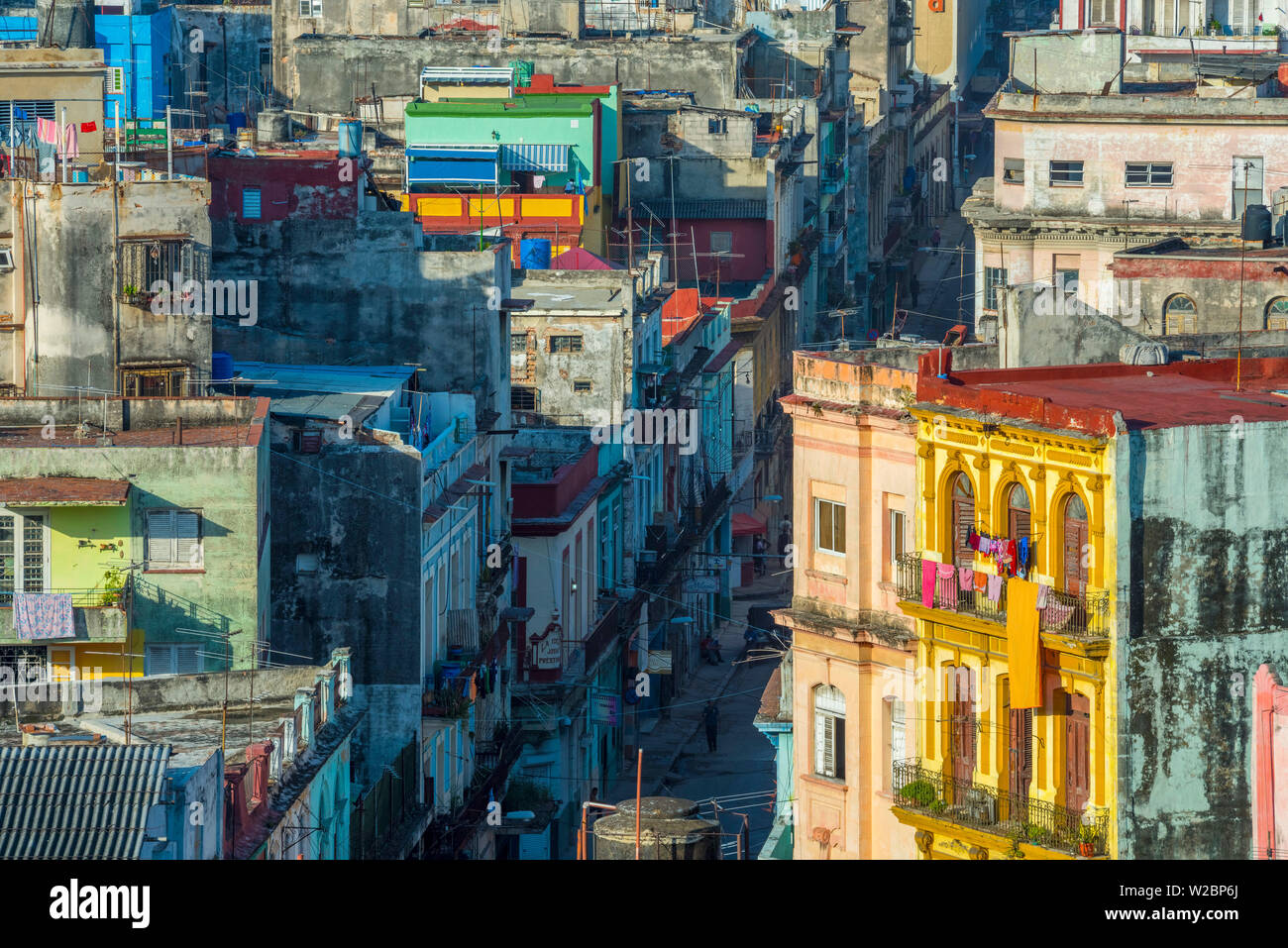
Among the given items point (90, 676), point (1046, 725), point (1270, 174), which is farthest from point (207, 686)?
point (1270, 174)

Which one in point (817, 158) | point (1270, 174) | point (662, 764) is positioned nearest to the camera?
point (662, 764)

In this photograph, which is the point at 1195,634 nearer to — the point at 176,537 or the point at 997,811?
the point at 997,811

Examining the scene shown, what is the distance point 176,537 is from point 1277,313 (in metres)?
32.6

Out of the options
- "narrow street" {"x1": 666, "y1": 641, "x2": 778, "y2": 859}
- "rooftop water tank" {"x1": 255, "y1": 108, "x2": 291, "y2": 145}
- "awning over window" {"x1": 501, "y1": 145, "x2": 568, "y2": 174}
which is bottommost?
"narrow street" {"x1": 666, "y1": 641, "x2": 778, "y2": 859}

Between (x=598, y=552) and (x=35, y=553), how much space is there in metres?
29.0

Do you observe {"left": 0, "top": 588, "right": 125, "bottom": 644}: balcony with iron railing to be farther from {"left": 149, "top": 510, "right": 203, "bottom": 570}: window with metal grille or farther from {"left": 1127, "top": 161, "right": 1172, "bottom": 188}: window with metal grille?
{"left": 1127, "top": 161, "right": 1172, "bottom": 188}: window with metal grille

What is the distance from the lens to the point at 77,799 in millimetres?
37250

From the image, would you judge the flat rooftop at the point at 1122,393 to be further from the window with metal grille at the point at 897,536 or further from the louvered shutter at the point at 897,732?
the louvered shutter at the point at 897,732

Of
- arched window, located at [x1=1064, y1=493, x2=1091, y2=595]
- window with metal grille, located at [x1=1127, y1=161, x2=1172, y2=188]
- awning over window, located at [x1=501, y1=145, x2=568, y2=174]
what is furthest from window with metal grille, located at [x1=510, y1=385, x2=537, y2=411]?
arched window, located at [x1=1064, y1=493, x2=1091, y2=595]

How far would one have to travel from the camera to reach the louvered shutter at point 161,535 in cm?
5325

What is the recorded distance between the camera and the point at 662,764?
256 feet

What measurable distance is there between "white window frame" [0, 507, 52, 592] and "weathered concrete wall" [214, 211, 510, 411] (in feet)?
60.0

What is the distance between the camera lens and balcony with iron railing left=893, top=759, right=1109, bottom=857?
156 feet
